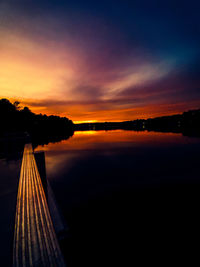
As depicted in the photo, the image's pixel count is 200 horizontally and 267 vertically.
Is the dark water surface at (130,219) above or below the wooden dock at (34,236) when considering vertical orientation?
below

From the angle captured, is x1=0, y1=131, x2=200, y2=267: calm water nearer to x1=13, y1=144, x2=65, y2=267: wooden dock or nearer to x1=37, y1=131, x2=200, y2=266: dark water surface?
x1=37, y1=131, x2=200, y2=266: dark water surface

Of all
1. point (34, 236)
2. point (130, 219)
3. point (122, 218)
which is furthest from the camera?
point (122, 218)

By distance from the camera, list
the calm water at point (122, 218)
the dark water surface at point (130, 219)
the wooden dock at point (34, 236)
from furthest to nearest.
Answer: the dark water surface at point (130, 219) < the calm water at point (122, 218) < the wooden dock at point (34, 236)

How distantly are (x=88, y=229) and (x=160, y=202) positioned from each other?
7013 mm

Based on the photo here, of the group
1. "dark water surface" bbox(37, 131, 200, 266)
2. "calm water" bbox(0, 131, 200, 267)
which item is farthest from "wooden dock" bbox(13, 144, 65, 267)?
"dark water surface" bbox(37, 131, 200, 266)

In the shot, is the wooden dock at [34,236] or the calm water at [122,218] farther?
the calm water at [122,218]

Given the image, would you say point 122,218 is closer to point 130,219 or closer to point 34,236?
point 130,219

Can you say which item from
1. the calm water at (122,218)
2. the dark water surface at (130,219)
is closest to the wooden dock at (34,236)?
the calm water at (122,218)

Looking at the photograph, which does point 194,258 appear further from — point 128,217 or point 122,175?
point 122,175

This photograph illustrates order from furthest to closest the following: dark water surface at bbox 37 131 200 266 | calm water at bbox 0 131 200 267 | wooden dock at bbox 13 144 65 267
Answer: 1. dark water surface at bbox 37 131 200 266
2. calm water at bbox 0 131 200 267
3. wooden dock at bbox 13 144 65 267

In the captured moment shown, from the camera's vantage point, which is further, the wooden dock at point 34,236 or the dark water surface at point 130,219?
the dark water surface at point 130,219

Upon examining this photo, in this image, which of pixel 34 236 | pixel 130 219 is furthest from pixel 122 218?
pixel 34 236

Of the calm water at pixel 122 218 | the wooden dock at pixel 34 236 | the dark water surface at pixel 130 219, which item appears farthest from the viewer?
the dark water surface at pixel 130 219

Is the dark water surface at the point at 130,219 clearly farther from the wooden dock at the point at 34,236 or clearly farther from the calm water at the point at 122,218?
the wooden dock at the point at 34,236
